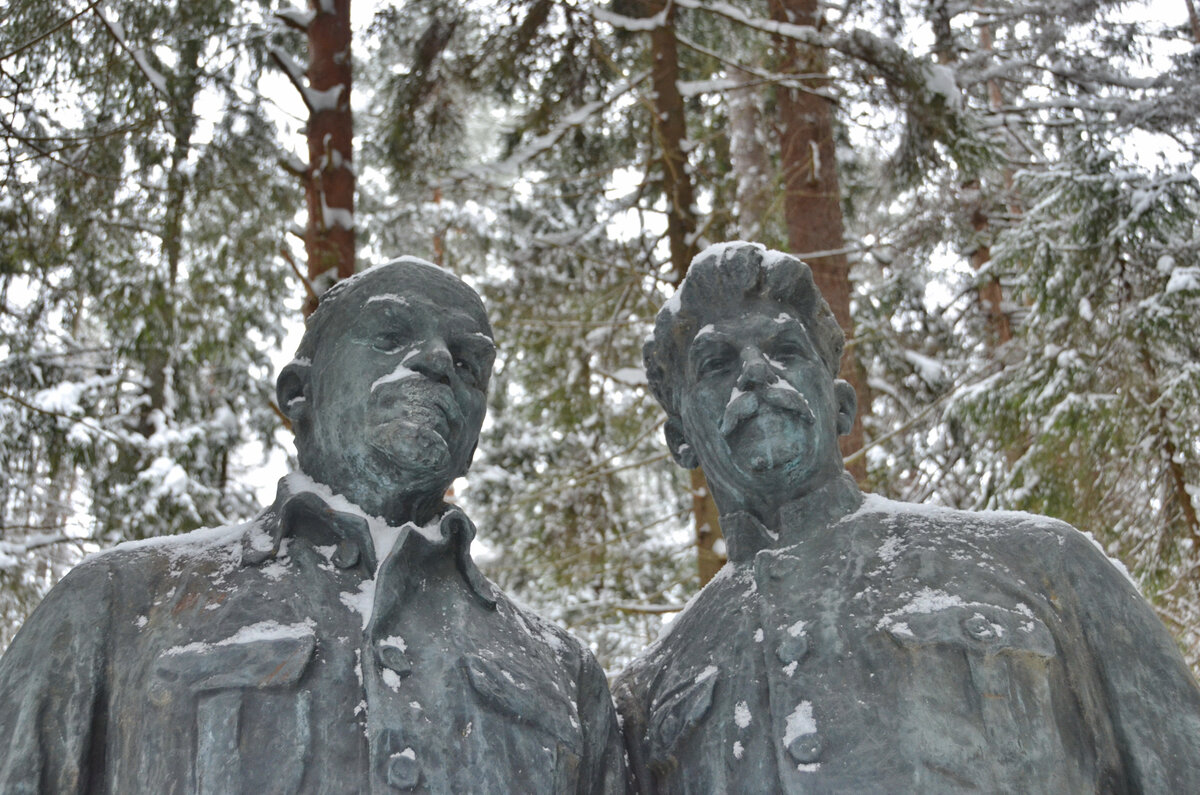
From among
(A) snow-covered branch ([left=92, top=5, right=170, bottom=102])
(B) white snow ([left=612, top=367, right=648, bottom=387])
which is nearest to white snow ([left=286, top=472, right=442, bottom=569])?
(A) snow-covered branch ([left=92, top=5, right=170, bottom=102])

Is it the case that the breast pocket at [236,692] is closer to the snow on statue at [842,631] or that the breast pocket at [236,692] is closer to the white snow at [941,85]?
the snow on statue at [842,631]

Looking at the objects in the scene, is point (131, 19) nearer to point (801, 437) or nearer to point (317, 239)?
point (317, 239)

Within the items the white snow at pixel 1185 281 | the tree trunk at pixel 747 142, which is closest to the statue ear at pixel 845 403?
the white snow at pixel 1185 281

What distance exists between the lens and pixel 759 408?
3539 millimetres

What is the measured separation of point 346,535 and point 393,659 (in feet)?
1.38

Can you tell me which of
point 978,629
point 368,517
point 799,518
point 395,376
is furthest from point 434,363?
point 978,629

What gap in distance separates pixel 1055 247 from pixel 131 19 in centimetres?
598

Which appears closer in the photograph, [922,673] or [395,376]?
[922,673]

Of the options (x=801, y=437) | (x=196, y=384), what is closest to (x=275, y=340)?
(x=196, y=384)

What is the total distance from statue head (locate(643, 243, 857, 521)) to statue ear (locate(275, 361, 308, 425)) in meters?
1.09

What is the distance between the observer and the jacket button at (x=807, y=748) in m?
3.08

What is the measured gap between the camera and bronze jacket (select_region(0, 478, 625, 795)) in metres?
2.87

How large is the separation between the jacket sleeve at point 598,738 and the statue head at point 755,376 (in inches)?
25.9

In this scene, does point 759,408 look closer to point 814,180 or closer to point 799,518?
point 799,518
